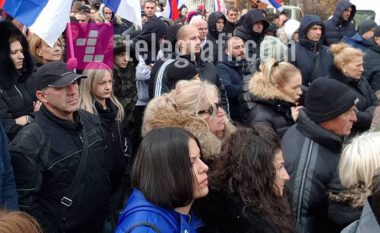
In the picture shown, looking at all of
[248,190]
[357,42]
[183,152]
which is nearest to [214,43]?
[357,42]

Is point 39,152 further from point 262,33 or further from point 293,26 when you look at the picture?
point 293,26

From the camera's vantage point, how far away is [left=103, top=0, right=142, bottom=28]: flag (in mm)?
5270

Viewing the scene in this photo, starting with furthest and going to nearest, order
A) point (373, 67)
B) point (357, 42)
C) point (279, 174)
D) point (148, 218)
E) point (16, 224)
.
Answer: point (357, 42) → point (373, 67) → point (279, 174) → point (148, 218) → point (16, 224)

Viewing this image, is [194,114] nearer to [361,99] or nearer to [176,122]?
[176,122]

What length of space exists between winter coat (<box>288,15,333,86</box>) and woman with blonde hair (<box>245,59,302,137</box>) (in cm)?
216

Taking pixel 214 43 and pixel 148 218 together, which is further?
pixel 214 43

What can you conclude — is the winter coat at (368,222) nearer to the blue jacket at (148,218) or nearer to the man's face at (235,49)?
the blue jacket at (148,218)

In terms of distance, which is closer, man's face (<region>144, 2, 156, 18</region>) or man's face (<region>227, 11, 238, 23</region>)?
man's face (<region>144, 2, 156, 18</region>)

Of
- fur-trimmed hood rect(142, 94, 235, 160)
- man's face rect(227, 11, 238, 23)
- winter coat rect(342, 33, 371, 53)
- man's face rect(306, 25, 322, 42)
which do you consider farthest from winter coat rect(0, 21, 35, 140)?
man's face rect(227, 11, 238, 23)

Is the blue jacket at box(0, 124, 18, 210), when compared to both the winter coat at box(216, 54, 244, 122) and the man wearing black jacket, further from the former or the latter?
the winter coat at box(216, 54, 244, 122)

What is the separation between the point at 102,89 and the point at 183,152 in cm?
236

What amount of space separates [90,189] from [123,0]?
9.31 ft

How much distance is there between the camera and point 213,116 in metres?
3.14

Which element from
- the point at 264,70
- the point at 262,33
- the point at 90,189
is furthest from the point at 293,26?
the point at 90,189
